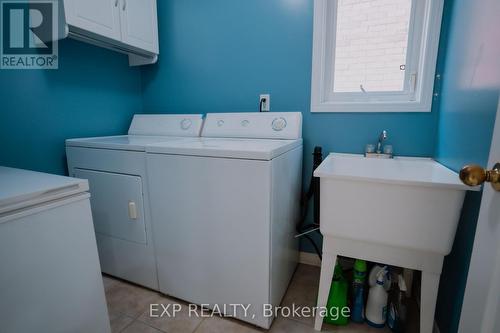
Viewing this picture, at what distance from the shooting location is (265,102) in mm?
1762

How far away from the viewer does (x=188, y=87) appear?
2.02m

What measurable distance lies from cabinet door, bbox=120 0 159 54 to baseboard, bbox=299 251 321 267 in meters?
1.97

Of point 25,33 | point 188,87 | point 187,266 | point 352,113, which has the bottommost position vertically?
point 187,266

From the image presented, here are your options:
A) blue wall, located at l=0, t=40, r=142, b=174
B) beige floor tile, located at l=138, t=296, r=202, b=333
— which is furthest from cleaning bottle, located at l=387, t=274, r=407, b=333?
blue wall, located at l=0, t=40, r=142, b=174

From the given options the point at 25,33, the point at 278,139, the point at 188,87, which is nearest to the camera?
the point at 25,33

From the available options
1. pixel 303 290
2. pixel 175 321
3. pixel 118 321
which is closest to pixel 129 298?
pixel 118 321

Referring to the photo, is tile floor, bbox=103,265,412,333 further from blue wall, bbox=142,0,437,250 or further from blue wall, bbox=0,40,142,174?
blue wall, bbox=0,40,142,174

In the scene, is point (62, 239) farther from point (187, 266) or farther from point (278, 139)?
point (278, 139)

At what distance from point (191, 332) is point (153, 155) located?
0.95 metres

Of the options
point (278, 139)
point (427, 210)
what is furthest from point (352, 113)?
point (427, 210)

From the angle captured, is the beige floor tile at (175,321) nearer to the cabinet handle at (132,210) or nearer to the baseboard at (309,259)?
the cabinet handle at (132,210)

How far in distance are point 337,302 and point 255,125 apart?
1146mm

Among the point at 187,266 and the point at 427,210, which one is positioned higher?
the point at 427,210

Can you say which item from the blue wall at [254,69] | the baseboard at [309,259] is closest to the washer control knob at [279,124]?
the blue wall at [254,69]
